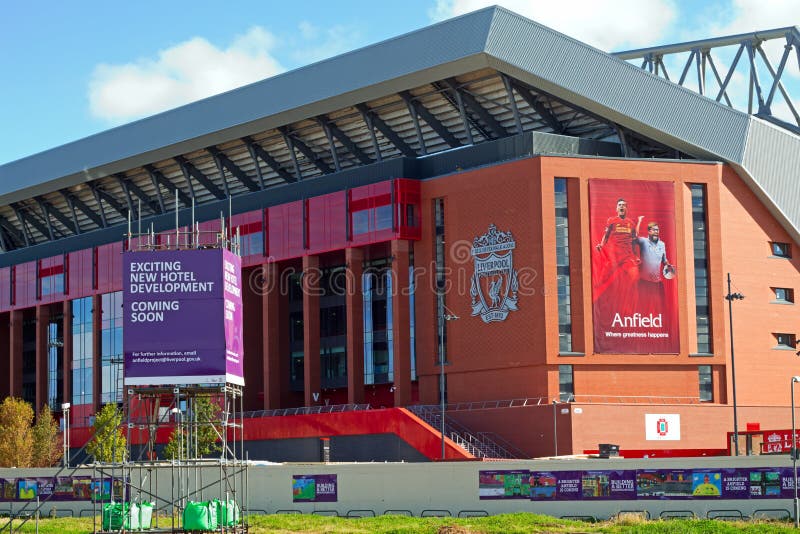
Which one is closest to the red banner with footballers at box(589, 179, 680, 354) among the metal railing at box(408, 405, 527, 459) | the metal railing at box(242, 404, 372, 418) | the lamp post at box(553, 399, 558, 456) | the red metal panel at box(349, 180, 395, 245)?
the lamp post at box(553, 399, 558, 456)

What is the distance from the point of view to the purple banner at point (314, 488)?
63.5 m

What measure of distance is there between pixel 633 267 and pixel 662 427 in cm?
1012

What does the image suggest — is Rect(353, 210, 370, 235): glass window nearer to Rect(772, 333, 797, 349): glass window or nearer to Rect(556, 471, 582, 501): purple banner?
Rect(772, 333, 797, 349): glass window

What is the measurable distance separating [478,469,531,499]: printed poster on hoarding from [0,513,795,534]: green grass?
3.23 meters

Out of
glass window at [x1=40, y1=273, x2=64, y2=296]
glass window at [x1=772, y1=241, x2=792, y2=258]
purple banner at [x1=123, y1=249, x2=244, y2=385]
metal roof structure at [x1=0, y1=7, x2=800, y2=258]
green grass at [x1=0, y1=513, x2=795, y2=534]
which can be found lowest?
green grass at [x1=0, y1=513, x2=795, y2=534]

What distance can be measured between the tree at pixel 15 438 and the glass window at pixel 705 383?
49852mm

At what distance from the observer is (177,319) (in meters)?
50.9

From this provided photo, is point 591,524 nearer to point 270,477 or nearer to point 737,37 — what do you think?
point 270,477

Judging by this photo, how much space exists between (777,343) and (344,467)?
36.6 m

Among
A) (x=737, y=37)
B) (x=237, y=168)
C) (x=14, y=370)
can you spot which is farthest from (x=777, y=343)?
(x=14, y=370)

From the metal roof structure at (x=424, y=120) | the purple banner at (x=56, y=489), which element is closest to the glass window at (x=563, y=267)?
the metal roof structure at (x=424, y=120)

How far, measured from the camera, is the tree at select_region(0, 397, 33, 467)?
10181 cm

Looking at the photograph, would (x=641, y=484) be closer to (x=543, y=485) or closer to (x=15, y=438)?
(x=543, y=485)

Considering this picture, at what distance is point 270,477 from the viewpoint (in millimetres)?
65562
